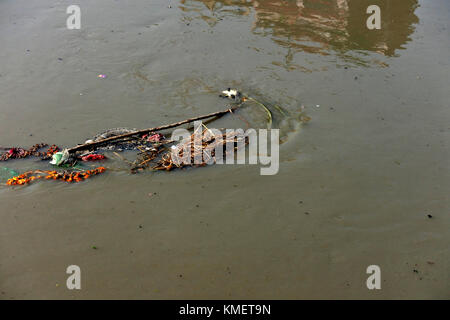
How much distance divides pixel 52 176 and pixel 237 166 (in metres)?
2.56

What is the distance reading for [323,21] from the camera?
862 cm

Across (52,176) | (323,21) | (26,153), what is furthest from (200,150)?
(323,21)

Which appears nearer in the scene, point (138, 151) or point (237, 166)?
point (237, 166)

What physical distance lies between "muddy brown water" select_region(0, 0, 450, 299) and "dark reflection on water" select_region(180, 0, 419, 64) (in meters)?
0.05

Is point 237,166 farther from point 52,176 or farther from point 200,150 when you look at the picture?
point 52,176

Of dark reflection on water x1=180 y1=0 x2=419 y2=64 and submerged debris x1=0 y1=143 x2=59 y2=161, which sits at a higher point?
dark reflection on water x1=180 y1=0 x2=419 y2=64

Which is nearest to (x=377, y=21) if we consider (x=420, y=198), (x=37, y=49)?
(x=420, y=198)

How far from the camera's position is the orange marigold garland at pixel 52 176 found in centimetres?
465

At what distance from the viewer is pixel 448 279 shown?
12.5 ft

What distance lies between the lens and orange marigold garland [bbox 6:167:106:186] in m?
4.65

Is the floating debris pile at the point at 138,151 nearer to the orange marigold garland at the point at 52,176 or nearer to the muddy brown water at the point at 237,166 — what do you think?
the orange marigold garland at the point at 52,176

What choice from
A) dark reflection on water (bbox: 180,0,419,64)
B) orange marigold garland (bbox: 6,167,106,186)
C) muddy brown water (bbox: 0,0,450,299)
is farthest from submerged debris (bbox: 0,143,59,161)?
dark reflection on water (bbox: 180,0,419,64)

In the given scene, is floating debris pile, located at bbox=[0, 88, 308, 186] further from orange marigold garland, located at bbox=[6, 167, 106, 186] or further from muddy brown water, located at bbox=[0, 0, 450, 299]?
muddy brown water, located at bbox=[0, 0, 450, 299]
